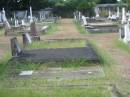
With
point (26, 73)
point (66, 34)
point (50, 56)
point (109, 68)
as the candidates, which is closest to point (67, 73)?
point (26, 73)

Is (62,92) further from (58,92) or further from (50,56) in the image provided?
(50,56)

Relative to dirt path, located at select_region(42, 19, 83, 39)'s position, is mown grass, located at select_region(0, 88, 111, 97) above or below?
above

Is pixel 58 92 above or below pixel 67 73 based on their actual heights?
above

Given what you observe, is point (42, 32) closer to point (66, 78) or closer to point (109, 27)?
point (109, 27)

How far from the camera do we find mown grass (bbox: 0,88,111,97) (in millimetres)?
7387

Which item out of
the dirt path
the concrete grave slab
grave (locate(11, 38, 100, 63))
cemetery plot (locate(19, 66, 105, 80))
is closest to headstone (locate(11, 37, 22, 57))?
grave (locate(11, 38, 100, 63))

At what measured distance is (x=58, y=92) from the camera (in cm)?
771

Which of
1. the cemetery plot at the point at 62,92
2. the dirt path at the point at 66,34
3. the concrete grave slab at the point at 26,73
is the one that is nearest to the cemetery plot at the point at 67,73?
the concrete grave slab at the point at 26,73

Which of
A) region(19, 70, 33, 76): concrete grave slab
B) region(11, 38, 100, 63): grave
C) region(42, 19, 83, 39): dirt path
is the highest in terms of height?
region(11, 38, 100, 63): grave

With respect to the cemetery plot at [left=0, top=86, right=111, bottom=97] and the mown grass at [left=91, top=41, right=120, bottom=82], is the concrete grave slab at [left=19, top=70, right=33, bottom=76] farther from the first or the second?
the cemetery plot at [left=0, top=86, right=111, bottom=97]

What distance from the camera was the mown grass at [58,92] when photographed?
7387 mm

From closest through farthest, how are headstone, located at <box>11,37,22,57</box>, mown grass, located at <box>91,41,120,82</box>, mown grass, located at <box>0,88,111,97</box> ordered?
1. mown grass, located at <box>0,88,111,97</box>
2. mown grass, located at <box>91,41,120,82</box>
3. headstone, located at <box>11,37,22,57</box>

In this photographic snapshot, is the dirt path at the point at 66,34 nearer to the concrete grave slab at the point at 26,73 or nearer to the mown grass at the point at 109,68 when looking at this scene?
the mown grass at the point at 109,68

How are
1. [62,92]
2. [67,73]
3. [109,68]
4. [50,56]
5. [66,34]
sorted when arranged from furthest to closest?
[66,34] < [50,56] < [109,68] < [67,73] < [62,92]
